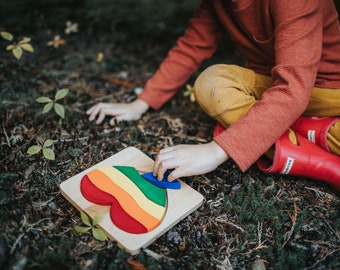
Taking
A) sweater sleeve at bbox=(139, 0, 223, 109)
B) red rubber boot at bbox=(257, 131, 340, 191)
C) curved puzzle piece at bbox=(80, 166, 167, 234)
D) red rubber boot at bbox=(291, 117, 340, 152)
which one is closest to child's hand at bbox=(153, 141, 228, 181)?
curved puzzle piece at bbox=(80, 166, 167, 234)

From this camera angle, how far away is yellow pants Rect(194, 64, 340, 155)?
1710mm

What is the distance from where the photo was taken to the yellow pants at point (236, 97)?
5.61 feet

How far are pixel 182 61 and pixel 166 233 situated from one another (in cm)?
117

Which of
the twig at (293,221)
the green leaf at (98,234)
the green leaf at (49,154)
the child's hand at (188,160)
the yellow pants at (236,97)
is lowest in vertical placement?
the twig at (293,221)

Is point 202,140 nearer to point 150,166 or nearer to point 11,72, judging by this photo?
point 150,166

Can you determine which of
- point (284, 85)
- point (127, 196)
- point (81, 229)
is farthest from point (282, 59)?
point (81, 229)

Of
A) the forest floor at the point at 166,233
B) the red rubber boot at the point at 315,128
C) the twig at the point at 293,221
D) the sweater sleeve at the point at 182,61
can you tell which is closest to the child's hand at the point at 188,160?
the forest floor at the point at 166,233

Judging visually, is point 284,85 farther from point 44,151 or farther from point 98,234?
point 44,151

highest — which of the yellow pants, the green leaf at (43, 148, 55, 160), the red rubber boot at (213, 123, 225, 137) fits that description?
the yellow pants

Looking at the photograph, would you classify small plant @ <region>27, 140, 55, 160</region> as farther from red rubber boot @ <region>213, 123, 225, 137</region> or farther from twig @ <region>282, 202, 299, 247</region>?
twig @ <region>282, 202, 299, 247</region>

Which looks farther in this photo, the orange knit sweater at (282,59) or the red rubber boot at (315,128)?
the red rubber boot at (315,128)

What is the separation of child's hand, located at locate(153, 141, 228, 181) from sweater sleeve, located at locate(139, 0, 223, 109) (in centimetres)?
75

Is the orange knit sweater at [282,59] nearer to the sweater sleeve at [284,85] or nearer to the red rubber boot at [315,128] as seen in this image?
the sweater sleeve at [284,85]

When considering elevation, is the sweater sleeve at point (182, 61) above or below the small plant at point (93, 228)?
above
